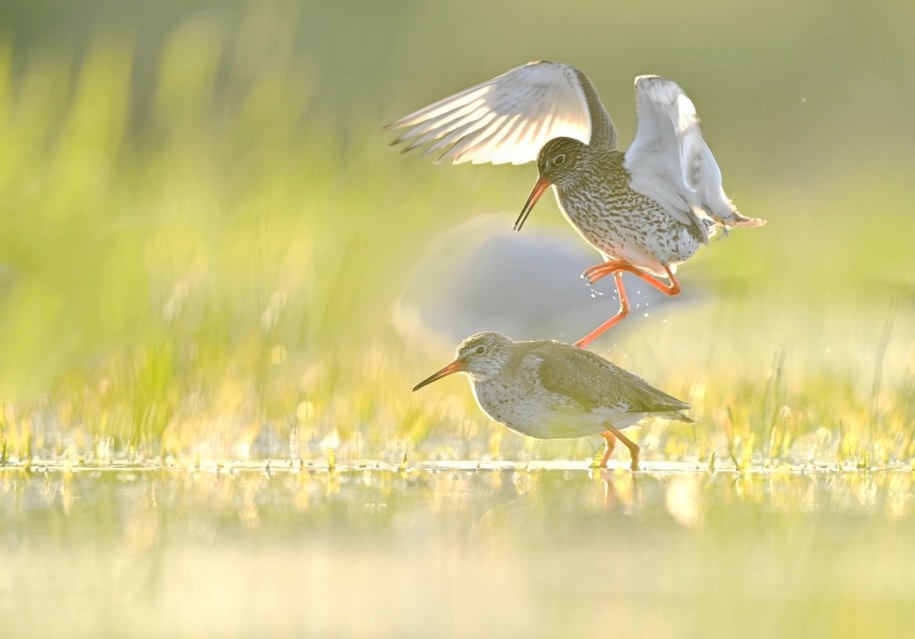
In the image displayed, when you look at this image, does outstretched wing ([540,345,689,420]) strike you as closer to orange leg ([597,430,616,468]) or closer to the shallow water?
orange leg ([597,430,616,468])

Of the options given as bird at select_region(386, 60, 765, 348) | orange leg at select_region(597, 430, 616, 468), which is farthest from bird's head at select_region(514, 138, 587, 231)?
orange leg at select_region(597, 430, 616, 468)

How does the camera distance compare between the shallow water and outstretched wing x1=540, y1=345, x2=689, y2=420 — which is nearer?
the shallow water

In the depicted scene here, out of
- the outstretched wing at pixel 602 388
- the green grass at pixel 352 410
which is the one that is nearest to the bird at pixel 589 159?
the outstretched wing at pixel 602 388

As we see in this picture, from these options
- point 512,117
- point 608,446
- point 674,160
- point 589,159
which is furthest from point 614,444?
point 512,117

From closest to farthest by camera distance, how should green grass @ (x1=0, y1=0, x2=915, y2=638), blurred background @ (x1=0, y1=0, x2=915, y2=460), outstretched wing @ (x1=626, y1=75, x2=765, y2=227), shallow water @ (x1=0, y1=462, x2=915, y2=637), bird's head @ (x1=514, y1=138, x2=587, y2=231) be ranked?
shallow water @ (x1=0, y1=462, x2=915, y2=637), green grass @ (x1=0, y1=0, x2=915, y2=638), outstretched wing @ (x1=626, y1=75, x2=765, y2=227), blurred background @ (x1=0, y1=0, x2=915, y2=460), bird's head @ (x1=514, y1=138, x2=587, y2=231)

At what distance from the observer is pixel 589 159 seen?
707cm

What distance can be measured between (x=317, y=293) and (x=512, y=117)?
63.7 inches

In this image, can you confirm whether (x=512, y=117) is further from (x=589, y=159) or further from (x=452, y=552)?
(x=452, y=552)

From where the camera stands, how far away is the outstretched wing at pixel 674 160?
20.0 ft

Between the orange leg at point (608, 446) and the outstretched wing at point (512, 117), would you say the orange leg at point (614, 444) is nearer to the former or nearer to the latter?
the orange leg at point (608, 446)

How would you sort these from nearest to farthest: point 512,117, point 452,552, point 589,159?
1. point 452,552
2. point 589,159
3. point 512,117

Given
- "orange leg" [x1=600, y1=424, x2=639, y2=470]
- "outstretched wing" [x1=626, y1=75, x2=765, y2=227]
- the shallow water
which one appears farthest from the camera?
"orange leg" [x1=600, y1=424, x2=639, y2=470]

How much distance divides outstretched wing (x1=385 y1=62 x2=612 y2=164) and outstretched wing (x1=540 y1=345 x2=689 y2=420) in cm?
99

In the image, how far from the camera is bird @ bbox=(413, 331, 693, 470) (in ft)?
21.1
